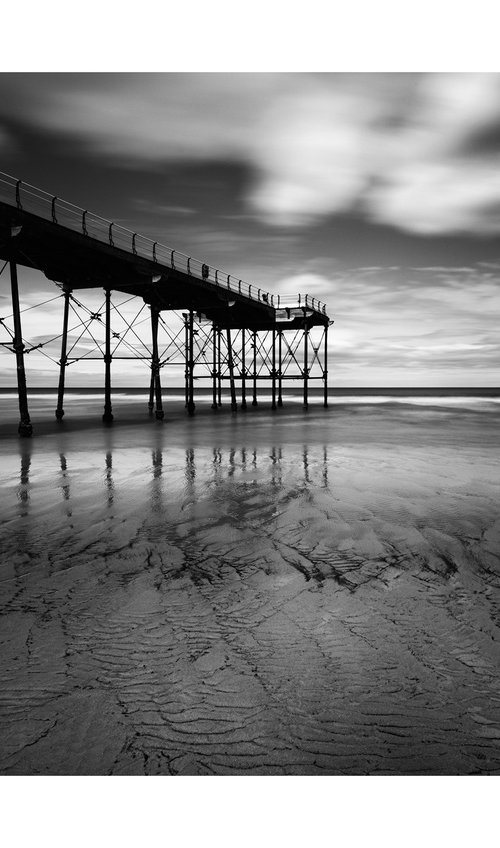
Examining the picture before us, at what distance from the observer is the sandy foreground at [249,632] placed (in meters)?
2.53

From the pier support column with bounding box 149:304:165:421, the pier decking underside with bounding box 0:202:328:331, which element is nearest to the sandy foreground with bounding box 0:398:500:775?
the pier decking underside with bounding box 0:202:328:331

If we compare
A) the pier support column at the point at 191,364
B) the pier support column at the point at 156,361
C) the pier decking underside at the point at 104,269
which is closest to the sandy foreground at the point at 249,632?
the pier decking underside at the point at 104,269

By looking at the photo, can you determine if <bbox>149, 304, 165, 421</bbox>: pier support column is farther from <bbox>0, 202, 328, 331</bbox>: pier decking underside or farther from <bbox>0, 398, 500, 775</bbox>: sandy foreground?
<bbox>0, 398, 500, 775</bbox>: sandy foreground

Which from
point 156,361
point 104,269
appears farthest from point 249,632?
point 156,361

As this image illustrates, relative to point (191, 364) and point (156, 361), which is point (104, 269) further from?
point (191, 364)

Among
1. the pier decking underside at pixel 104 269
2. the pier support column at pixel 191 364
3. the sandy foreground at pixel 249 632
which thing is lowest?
the sandy foreground at pixel 249 632

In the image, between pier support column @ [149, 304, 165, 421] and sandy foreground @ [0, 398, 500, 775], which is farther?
pier support column @ [149, 304, 165, 421]

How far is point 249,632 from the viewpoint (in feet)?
11.8

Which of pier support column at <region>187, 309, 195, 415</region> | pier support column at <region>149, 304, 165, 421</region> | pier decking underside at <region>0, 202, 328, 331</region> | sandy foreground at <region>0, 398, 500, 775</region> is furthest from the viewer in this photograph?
pier support column at <region>187, 309, 195, 415</region>

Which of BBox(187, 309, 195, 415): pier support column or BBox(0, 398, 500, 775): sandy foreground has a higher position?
BBox(187, 309, 195, 415): pier support column

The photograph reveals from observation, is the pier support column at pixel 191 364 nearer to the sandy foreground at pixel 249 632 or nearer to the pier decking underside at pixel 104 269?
the pier decking underside at pixel 104 269

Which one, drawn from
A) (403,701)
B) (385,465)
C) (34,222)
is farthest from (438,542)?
(34,222)

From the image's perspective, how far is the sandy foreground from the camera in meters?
2.53

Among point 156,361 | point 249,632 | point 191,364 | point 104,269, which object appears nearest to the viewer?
point 249,632
